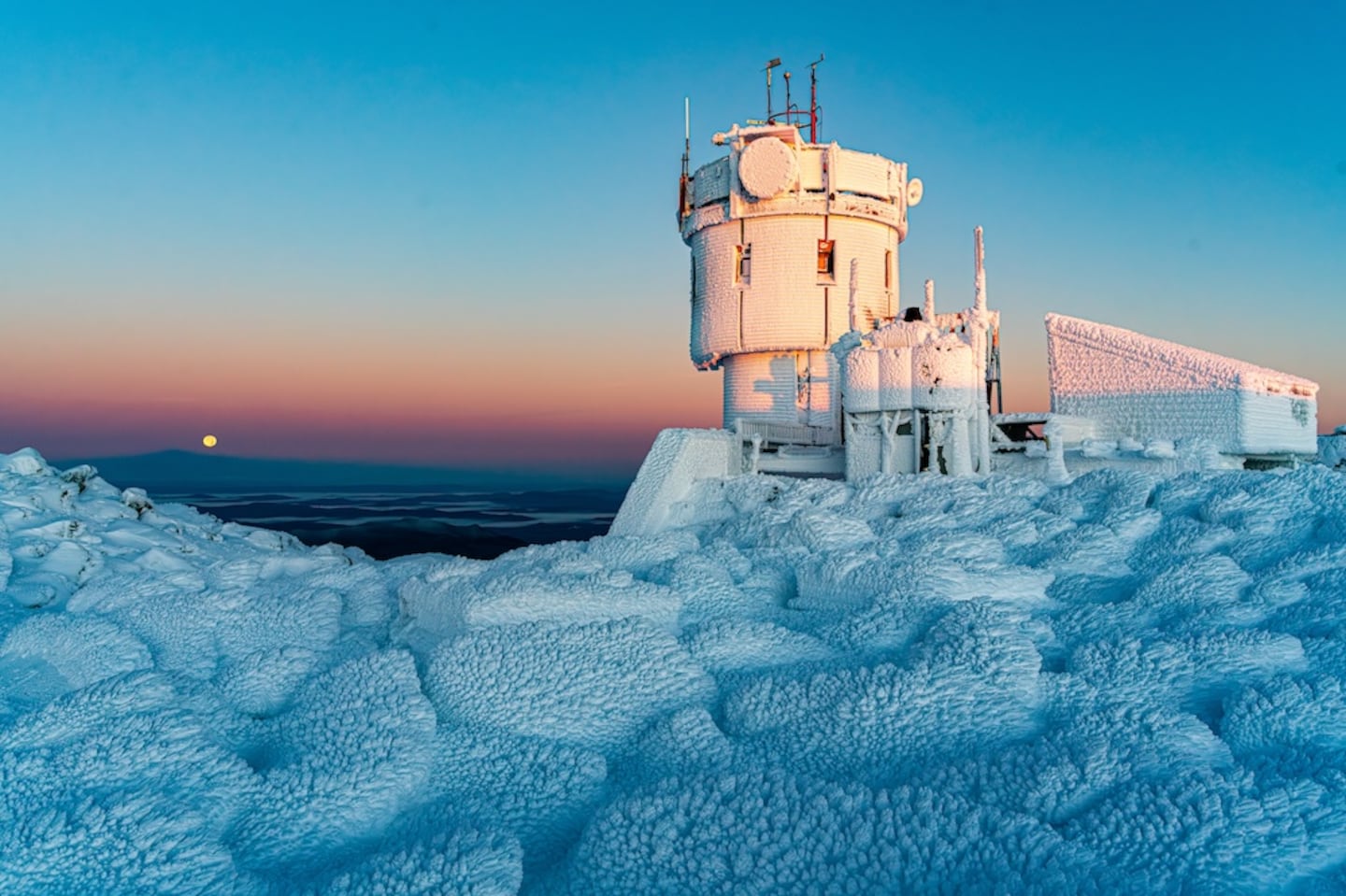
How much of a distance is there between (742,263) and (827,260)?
178 cm

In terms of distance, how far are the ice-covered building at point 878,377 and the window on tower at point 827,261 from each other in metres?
0.03

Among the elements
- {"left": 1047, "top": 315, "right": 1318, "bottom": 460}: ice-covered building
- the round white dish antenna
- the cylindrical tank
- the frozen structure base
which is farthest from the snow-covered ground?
the round white dish antenna

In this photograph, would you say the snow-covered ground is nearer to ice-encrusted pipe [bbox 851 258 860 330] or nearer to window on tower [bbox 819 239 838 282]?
ice-encrusted pipe [bbox 851 258 860 330]

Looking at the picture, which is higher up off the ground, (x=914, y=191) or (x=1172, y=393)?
(x=914, y=191)

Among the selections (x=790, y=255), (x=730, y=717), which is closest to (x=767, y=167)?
(x=790, y=255)

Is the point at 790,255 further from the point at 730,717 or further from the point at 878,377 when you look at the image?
the point at 730,717

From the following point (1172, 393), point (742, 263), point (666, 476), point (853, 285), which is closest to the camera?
point (666, 476)

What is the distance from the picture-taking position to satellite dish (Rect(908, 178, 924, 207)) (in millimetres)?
19516

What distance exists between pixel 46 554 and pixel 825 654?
26.9 feet

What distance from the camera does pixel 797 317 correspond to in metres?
18.5

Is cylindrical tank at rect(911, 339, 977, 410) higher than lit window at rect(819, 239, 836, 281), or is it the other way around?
lit window at rect(819, 239, 836, 281)

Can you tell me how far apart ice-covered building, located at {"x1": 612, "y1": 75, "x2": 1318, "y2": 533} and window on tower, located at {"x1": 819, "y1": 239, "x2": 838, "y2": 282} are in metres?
0.03

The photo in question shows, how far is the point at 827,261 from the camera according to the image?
18.7 metres

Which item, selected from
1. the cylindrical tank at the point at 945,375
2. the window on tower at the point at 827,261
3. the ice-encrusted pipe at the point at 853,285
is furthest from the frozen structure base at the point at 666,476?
the window on tower at the point at 827,261
